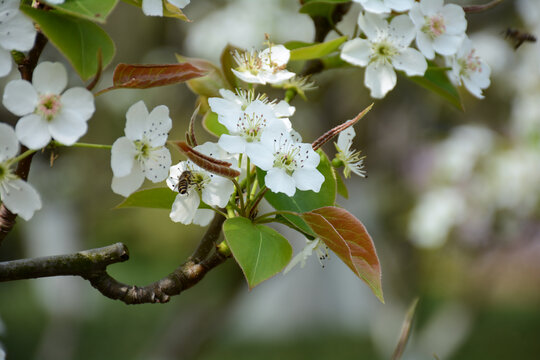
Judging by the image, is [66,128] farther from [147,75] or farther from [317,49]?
[317,49]

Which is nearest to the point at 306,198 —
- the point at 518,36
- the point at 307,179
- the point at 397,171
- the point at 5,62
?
the point at 307,179

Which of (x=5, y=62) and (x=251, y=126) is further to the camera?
(x=251, y=126)

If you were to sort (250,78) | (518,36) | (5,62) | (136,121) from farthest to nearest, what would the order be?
1. (518,36)
2. (250,78)
3. (136,121)
4. (5,62)

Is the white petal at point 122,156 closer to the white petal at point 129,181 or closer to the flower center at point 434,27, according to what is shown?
the white petal at point 129,181

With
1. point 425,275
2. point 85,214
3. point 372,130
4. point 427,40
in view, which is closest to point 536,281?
point 425,275

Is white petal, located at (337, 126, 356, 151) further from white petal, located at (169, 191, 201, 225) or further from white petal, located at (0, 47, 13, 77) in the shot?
white petal, located at (0, 47, 13, 77)

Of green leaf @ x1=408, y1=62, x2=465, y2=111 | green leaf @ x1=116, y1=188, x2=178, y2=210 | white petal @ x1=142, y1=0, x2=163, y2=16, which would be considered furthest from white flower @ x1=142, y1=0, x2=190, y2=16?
green leaf @ x1=408, y1=62, x2=465, y2=111

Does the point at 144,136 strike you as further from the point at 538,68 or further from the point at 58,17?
the point at 538,68
